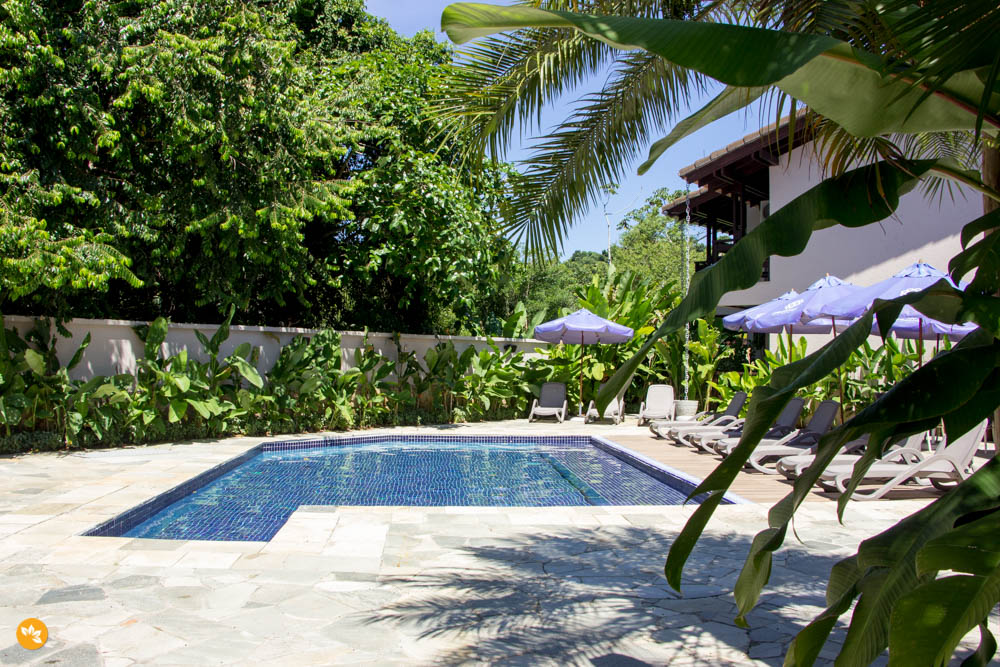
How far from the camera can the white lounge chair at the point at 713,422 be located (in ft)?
41.5

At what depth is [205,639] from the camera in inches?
160

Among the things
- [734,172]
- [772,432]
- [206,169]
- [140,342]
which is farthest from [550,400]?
[206,169]

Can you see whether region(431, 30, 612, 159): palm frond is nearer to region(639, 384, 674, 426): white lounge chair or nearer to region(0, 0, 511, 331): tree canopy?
region(0, 0, 511, 331): tree canopy

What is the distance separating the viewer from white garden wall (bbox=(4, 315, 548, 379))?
11461mm

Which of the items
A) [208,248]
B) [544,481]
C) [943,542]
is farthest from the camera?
[208,248]

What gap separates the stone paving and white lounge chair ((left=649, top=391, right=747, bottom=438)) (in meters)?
5.14

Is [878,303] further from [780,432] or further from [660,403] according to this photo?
[660,403]

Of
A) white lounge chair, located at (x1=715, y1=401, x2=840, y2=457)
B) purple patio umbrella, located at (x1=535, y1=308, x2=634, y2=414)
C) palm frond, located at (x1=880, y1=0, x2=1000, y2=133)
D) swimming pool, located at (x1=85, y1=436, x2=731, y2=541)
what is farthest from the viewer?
purple patio umbrella, located at (x1=535, y1=308, x2=634, y2=414)

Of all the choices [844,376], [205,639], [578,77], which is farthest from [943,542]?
[844,376]

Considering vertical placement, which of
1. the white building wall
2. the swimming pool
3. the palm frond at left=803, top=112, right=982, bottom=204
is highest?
the white building wall

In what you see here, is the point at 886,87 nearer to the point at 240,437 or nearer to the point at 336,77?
the point at 240,437

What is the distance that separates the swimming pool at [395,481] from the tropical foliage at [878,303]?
5849 mm

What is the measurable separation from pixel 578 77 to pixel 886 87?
7.13 feet

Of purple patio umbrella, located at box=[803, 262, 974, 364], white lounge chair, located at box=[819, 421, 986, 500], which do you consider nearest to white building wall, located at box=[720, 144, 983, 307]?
purple patio umbrella, located at box=[803, 262, 974, 364]
